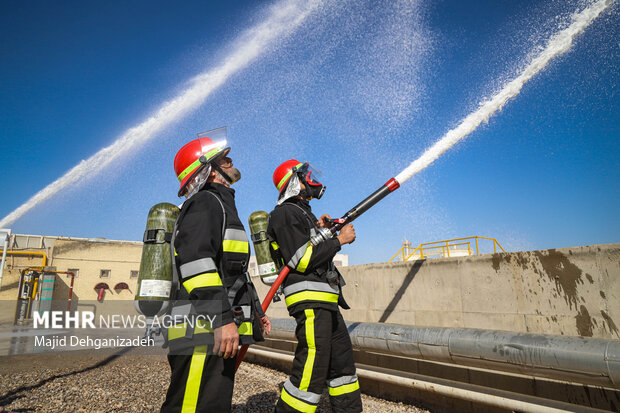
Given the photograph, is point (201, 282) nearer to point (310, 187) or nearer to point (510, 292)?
point (310, 187)

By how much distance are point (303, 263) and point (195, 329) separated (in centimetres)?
115

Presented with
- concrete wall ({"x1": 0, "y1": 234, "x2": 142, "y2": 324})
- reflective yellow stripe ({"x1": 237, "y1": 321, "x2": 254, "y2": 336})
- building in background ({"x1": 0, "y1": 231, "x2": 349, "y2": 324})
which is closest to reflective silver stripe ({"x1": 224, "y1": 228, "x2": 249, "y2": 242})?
reflective yellow stripe ({"x1": 237, "y1": 321, "x2": 254, "y2": 336})

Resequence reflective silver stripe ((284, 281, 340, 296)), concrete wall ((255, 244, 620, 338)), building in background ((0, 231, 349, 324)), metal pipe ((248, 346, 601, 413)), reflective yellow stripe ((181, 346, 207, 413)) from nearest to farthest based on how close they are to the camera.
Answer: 1. reflective yellow stripe ((181, 346, 207, 413))
2. metal pipe ((248, 346, 601, 413))
3. reflective silver stripe ((284, 281, 340, 296))
4. concrete wall ((255, 244, 620, 338))
5. building in background ((0, 231, 349, 324))

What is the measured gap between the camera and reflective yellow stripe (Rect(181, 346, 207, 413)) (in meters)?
1.80

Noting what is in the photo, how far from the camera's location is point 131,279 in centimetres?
2183

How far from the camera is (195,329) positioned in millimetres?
1876

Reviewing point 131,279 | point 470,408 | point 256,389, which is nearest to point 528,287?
point 470,408

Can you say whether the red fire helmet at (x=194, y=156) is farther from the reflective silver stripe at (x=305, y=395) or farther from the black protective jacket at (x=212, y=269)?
the reflective silver stripe at (x=305, y=395)

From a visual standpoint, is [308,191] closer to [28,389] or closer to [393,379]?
[393,379]

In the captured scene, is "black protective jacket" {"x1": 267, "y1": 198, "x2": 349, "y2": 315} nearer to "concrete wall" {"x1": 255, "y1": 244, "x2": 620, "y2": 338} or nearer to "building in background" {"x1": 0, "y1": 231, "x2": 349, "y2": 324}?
"concrete wall" {"x1": 255, "y1": 244, "x2": 620, "y2": 338}

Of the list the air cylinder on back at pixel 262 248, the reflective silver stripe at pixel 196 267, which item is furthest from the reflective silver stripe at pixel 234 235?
the air cylinder on back at pixel 262 248

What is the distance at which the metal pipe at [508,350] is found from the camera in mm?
2520

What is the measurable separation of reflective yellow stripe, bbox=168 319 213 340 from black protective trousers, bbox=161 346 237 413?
9 centimetres

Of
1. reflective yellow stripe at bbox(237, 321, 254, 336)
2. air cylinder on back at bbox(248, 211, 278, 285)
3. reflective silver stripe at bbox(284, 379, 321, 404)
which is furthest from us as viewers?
air cylinder on back at bbox(248, 211, 278, 285)
